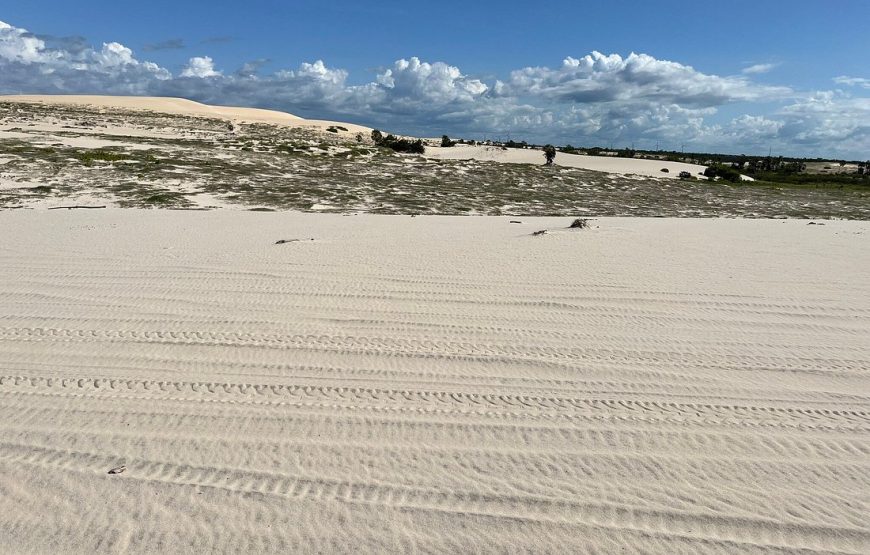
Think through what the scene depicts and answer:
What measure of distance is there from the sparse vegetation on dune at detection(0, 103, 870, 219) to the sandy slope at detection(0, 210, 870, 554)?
9437mm

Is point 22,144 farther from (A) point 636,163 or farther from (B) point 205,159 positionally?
(A) point 636,163

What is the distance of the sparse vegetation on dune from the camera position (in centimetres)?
1736

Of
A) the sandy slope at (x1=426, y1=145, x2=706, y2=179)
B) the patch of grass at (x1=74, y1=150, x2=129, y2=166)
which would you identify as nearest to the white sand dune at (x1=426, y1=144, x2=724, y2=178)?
the sandy slope at (x1=426, y1=145, x2=706, y2=179)

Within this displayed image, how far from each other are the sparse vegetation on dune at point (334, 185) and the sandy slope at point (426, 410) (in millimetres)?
9437

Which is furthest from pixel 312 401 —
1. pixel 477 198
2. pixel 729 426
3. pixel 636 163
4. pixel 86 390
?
pixel 636 163

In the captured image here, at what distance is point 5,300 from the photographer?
662cm

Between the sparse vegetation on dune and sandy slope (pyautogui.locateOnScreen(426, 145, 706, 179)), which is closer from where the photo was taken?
the sparse vegetation on dune

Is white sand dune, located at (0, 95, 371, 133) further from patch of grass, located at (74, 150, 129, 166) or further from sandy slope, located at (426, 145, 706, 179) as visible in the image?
patch of grass, located at (74, 150, 129, 166)

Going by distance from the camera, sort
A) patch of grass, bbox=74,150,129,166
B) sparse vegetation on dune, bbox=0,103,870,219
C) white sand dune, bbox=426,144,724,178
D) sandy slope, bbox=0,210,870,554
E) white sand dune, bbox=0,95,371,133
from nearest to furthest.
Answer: sandy slope, bbox=0,210,870,554 → sparse vegetation on dune, bbox=0,103,870,219 → patch of grass, bbox=74,150,129,166 → white sand dune, bbox=426,144,724,178 → white sand dune, bbox=0,95,371,133

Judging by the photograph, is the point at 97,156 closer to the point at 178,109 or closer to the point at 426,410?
the point at 426,410

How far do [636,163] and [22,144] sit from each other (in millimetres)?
40063

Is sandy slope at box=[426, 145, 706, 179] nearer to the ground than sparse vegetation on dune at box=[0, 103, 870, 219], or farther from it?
farther from it

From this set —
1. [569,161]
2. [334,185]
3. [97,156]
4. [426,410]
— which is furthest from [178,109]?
[426,410]

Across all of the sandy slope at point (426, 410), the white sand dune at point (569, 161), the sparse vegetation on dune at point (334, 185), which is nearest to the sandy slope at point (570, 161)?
the white sand dune at point (569, 161)
